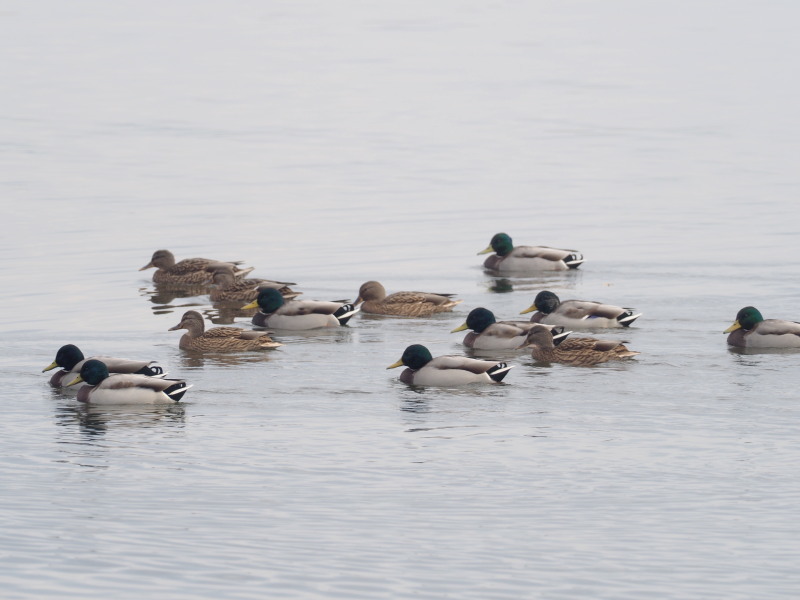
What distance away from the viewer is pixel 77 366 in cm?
1878

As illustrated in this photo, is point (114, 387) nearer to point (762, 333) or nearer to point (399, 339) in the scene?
point (399, 339)

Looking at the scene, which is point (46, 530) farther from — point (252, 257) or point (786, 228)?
point (786, 228)

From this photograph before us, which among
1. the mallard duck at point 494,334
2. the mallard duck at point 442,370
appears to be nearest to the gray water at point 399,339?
the mallard duck at point 442,370

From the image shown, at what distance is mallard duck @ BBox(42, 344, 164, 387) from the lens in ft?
60.8

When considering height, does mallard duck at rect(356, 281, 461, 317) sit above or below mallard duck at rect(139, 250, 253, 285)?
below

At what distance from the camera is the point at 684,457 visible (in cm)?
1523

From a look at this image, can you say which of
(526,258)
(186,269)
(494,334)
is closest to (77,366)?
(494,334)

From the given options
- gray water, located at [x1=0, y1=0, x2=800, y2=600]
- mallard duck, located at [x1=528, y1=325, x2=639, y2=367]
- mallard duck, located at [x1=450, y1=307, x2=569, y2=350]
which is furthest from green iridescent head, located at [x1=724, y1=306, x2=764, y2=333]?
mallard duck, located at [x1=450, y1=307, x2=569, y2=350]

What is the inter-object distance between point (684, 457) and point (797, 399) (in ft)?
9.64

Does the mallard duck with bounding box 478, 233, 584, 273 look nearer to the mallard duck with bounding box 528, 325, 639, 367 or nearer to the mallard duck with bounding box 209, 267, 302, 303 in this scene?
the mallard duck with bounding box 209, 267, 302, 303

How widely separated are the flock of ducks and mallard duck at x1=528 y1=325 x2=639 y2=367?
0.01m

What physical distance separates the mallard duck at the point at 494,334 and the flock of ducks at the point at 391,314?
0.04 feet

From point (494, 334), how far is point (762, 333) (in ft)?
11.0

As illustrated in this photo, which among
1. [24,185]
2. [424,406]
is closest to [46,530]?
[424,406]
